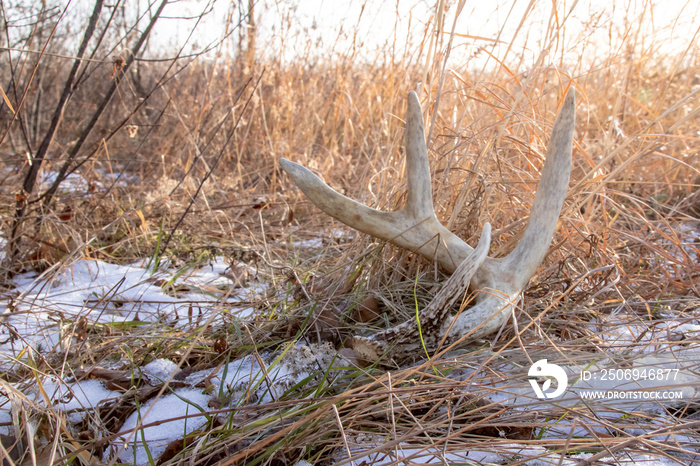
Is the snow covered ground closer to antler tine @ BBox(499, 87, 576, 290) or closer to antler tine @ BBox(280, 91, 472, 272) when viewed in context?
antler tine @ BBox(499, 87, 576, 290)

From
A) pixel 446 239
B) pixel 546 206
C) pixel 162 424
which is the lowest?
pixel 162 424

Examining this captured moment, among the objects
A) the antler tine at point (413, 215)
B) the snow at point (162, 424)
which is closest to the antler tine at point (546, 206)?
the antler tine at point (413, 215)

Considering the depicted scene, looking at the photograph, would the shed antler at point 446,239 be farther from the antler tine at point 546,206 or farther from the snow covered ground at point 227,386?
the snow covered ground at point 227,386

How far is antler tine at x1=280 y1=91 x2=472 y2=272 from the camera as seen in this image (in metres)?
1.38

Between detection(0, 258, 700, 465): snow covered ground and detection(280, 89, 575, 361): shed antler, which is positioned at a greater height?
detection(280, 89, 575, 361): shed antler

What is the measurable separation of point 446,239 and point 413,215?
131 mm

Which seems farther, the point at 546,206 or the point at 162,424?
the point at 546,206

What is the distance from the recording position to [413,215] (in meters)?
1.47

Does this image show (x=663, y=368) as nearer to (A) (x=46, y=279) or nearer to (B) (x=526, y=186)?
(B) (x=526, y=186)

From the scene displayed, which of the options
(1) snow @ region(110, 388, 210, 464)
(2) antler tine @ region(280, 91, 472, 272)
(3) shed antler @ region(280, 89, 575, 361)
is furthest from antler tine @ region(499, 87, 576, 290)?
(1) snow @ region(110, 388, 210, 464)

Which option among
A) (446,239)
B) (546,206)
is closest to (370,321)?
(446,239)

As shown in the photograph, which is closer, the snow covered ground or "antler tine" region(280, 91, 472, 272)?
the snow covered ground

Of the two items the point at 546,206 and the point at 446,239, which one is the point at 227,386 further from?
the point at 546,206

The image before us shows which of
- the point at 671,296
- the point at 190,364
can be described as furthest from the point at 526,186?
the point at 190,364
